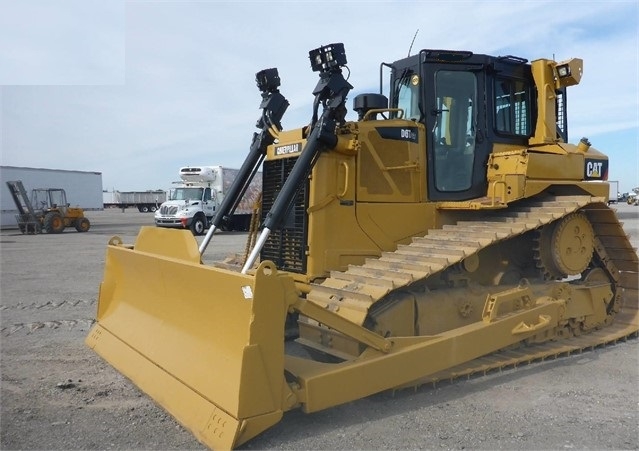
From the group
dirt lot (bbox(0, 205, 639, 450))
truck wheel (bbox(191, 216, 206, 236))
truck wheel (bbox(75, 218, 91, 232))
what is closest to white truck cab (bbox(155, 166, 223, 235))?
truck wheel (bbox(191, 216, 206, 236))

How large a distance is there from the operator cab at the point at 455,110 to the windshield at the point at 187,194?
68.4ft

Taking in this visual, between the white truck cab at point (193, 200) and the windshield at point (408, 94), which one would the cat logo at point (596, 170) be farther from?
the white truck cab at point (193, 200)

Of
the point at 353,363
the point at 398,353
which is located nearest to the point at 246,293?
the point at 353,363

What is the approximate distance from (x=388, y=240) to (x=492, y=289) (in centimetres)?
117

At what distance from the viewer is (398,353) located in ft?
14.4

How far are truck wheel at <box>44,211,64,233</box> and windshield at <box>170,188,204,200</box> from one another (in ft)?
20.4

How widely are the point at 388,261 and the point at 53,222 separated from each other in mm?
26185

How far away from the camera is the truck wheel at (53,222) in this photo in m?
27.2

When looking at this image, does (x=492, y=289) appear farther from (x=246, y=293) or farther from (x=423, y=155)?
(x=246, y=293)

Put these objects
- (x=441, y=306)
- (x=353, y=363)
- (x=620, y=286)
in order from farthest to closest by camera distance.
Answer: (x=620, y=286)
(x=441, y=306)
(x=353, y=363)

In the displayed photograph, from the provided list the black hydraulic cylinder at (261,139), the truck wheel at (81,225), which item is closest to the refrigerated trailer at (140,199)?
the truck wheel at (81,225)

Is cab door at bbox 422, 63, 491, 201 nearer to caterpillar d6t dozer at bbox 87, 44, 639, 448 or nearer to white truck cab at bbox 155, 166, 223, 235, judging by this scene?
caterpillar d6t dozer at bbox 87, 44, 639, 448

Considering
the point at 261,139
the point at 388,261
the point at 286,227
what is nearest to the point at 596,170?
the point at 388,261

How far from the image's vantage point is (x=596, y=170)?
6.70 metres
